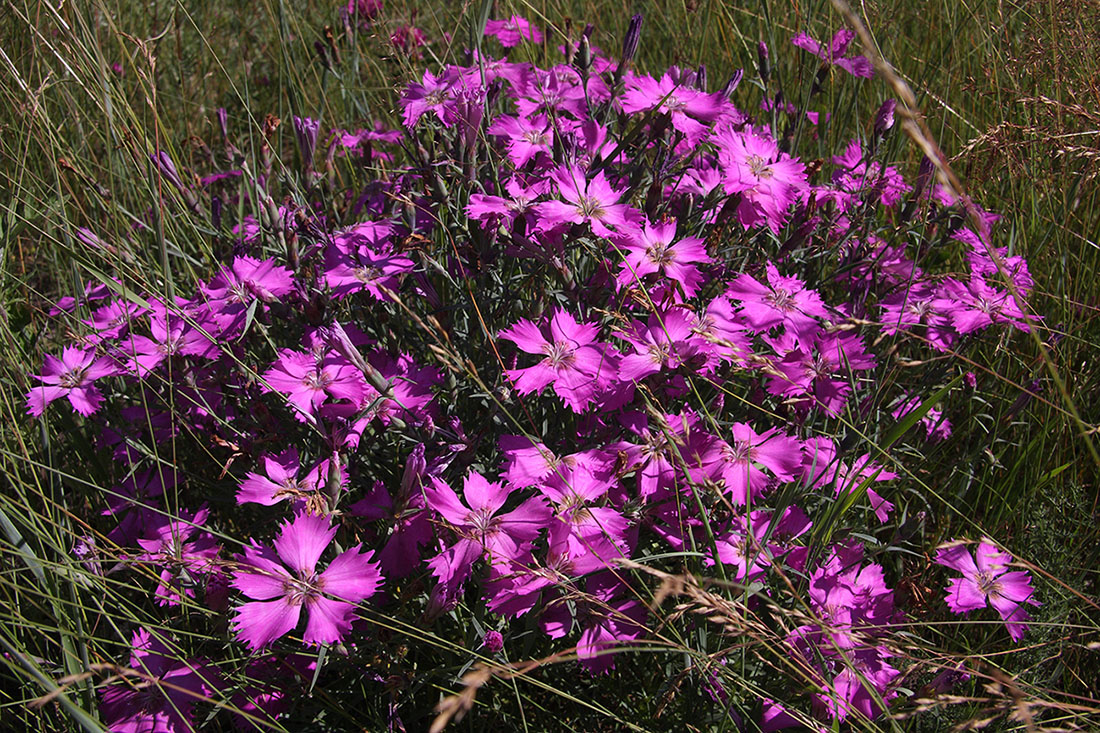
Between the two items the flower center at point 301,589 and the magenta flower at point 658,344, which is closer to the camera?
the flower center at point 301,589

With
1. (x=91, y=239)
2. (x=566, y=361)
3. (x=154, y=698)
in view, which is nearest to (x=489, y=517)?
(x=566, y=361)

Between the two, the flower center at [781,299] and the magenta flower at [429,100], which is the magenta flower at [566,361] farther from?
the magenta flower at [429,100]

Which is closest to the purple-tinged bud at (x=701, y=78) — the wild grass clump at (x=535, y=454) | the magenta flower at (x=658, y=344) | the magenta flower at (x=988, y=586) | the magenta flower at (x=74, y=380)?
the wild grass clump at (x=535, y=454)

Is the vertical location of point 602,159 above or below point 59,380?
above

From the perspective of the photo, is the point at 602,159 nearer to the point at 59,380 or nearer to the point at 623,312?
the point at 623,312

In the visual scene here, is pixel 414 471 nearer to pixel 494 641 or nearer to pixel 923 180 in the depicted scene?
pixel 494 641

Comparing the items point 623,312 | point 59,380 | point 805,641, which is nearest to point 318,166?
point 59,380

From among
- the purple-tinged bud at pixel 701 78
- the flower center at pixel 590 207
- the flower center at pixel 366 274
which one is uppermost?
the purple-tinged bud at pixel 701 78
